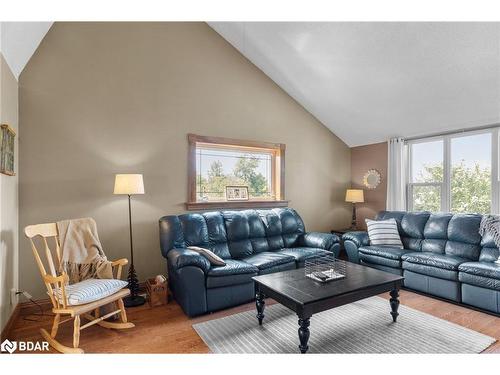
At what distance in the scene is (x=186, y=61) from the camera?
13.4 ft

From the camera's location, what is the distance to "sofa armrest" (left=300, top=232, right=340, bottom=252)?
13.2 ft

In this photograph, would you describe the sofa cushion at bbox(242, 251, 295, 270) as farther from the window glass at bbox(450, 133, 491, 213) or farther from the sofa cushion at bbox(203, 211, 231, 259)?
the window glass at bbox(450, 133, 491, 213)

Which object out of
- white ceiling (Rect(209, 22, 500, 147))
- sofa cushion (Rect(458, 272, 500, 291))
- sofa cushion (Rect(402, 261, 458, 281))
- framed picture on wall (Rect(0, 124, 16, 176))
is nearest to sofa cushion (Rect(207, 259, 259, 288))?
sofa cushion (Rect(402, 261, 458, 281))

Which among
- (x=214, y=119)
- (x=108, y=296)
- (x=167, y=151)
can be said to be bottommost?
(x=108, y=296)

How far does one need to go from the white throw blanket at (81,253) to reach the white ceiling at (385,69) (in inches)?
127

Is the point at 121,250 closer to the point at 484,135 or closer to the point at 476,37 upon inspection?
the point at 476,37

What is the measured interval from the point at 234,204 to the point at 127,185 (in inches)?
65.1

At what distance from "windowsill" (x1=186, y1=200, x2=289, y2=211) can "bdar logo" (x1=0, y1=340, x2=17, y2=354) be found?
2.23 meters

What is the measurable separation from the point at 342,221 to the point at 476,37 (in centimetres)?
349

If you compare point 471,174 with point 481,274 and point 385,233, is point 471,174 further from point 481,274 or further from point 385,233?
point 481,274

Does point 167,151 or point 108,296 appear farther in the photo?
point 167,151

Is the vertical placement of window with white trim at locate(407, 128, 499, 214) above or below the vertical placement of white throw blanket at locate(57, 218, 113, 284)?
above
